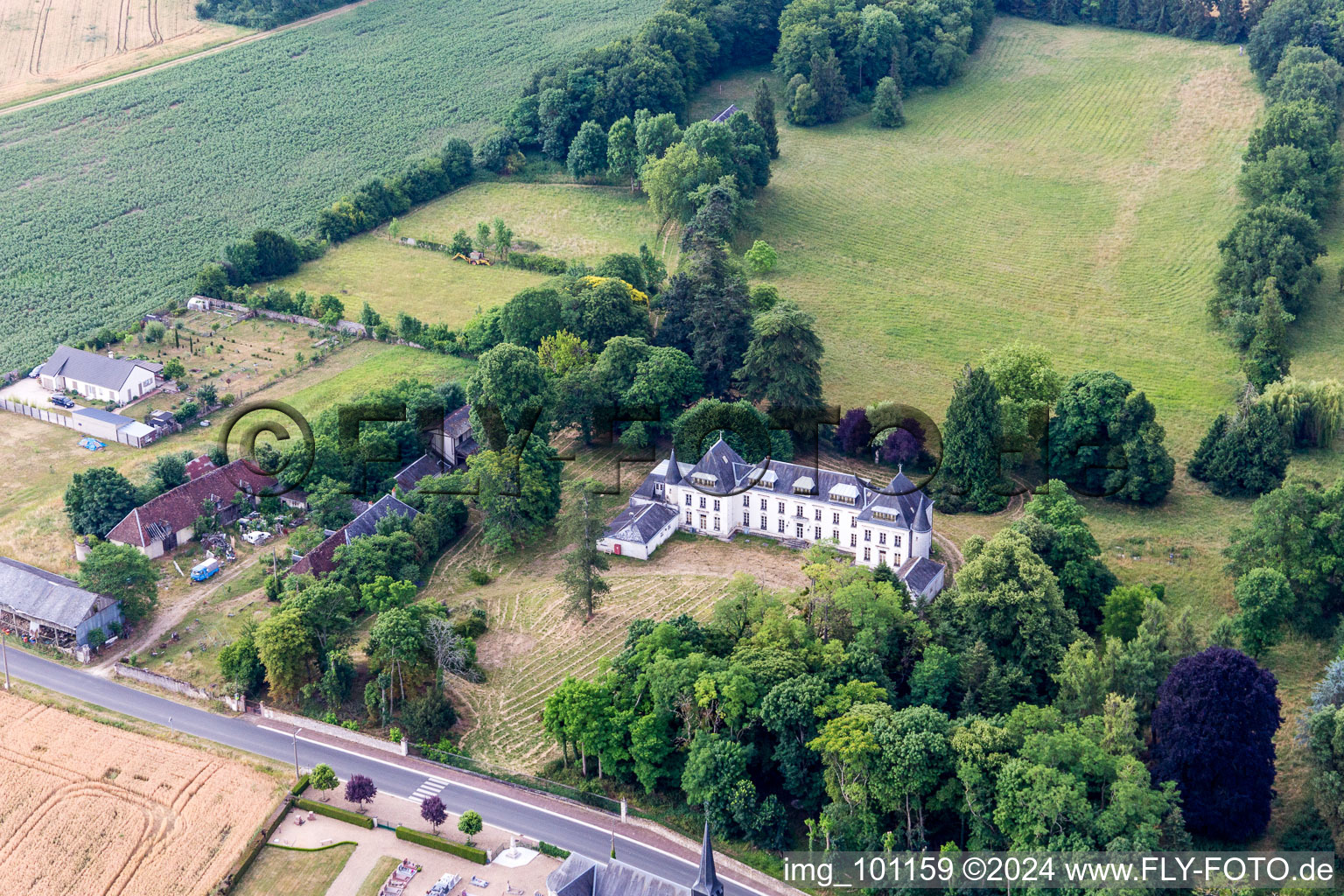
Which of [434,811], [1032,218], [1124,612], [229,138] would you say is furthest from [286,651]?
[229,138]

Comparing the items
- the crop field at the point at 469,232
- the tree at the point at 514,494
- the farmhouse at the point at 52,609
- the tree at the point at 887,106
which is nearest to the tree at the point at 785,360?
the tree at the point at 514,494

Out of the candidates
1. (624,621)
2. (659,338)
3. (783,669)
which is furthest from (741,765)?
(659,338)

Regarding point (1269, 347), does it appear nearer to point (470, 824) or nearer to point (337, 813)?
point (470, 824)

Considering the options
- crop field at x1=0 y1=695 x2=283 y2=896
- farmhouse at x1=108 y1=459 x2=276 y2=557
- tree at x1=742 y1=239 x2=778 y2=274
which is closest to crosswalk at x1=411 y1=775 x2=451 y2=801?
crop field at x1=0 y1=695 x2=283 y2=896

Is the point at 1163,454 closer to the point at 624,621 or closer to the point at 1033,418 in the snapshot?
the point at 1033,418

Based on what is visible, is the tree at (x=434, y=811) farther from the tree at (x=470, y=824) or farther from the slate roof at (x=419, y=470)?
the slate roof at (x=419, y=470)

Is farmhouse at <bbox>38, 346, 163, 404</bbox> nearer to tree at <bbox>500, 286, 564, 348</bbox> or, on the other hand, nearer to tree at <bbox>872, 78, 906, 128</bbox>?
tree at <bbox>500, 286, 564, 348</bbox>
